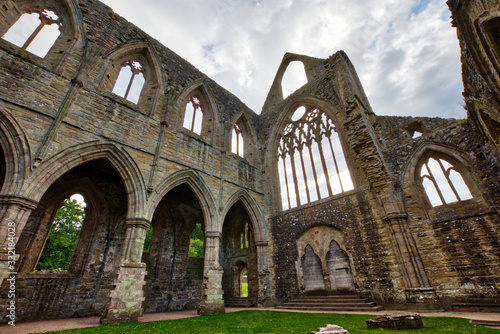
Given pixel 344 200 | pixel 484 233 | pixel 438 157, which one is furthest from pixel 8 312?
pixel 438 157

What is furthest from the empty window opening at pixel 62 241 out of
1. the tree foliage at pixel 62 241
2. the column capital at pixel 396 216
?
the column capital at pixel 396 216

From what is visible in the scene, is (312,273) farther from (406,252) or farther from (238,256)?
(238,256)

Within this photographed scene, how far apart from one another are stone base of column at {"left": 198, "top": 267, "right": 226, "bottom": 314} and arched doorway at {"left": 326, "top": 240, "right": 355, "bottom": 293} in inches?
162

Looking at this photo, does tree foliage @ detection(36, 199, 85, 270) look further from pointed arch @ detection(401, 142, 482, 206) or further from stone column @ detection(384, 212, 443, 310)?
pointed arch @ detection(401, 142, 482, 206)

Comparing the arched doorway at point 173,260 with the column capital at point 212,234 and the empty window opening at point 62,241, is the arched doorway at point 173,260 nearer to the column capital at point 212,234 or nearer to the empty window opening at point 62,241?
the column capital at point 212,234

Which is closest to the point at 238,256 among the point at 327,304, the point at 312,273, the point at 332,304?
the point at 312,273

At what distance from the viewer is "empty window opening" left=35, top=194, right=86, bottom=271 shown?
41.9 feet

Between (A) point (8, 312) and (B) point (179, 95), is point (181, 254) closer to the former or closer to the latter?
(A) point (8, 312)

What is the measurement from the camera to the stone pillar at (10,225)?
15.2 feet

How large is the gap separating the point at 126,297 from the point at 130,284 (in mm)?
305

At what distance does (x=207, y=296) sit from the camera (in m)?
7.53

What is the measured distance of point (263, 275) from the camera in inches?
386

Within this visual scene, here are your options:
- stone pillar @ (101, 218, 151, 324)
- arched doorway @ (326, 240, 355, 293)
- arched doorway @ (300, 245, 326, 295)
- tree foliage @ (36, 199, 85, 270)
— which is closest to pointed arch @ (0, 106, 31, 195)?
stone pillar @ (101, 218, 151, 324)

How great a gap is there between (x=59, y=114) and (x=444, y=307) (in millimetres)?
11951
